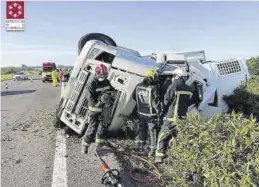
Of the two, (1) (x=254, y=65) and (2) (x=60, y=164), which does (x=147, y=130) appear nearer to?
(2) (x=60, y=164)

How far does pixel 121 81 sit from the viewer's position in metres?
6.64

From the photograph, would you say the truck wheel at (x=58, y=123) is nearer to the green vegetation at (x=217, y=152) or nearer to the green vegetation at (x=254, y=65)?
the green vegetation at (x=217, y=152)

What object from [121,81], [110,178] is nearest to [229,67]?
[121,81]

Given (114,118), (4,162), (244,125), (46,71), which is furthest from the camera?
(46,71)

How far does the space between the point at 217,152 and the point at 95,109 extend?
10.6ft

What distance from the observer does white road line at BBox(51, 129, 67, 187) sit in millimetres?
4627

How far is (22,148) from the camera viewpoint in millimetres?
6453

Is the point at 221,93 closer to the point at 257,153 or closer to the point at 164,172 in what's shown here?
the point at 164,172

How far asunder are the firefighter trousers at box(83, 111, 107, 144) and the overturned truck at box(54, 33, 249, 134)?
0.56 ft

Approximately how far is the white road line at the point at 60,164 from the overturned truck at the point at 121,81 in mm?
388

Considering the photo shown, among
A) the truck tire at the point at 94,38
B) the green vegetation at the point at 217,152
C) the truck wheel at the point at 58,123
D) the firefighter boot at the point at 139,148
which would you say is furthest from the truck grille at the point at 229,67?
the green vegetation at the point at 217,152

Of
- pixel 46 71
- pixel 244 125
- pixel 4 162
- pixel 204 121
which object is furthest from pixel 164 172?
pixel 46 71

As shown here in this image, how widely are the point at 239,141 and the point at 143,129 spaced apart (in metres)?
3.36

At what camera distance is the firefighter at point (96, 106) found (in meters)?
5.73
